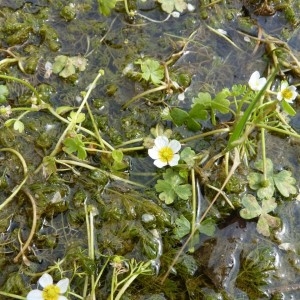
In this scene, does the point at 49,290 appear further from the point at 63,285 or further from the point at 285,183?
the point at 285,183

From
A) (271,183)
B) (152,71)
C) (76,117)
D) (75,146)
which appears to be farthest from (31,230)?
(271,183)

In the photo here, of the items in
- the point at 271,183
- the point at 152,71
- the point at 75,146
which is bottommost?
the point at 271,183

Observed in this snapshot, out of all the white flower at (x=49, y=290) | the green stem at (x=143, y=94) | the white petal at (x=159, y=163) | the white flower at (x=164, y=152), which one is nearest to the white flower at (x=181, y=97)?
the green stem at (x=143, y=94)

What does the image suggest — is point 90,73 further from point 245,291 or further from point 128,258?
point 245,291

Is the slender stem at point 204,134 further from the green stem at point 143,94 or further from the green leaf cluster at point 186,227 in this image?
the green leaf cluster at point 186,227

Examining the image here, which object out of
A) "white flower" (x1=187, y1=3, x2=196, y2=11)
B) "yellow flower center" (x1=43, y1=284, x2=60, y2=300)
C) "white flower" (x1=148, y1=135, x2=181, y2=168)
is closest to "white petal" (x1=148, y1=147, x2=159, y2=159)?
"white flower" (x1=148, y1=135, x2=181, y2=168)

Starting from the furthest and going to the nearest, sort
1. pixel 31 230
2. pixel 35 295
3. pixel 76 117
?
pixel 76 117
pixel 31 230
pixel 35 295
